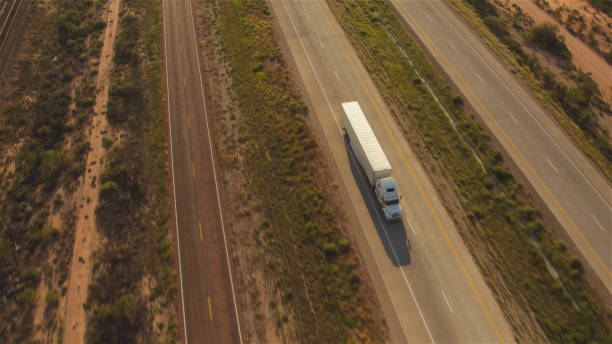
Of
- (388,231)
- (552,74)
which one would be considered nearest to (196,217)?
(388,231)

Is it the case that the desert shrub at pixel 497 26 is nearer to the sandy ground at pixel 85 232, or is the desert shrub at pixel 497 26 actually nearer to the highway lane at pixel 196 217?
the highway lane at pixel 196 217

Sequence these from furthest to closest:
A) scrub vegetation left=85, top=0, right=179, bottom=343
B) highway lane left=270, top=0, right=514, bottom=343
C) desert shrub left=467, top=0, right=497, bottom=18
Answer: desert shrub left=467, top=0, right=497, bottom=18 → scrub vegetation left=85, top=0, right=179, bottom=343 → highway lane left=270, top=0, right=514, bottom=343

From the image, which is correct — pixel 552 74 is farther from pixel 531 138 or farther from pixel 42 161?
pixel 42 161

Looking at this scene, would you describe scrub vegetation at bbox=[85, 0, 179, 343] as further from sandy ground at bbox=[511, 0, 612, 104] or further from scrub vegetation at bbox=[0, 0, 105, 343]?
sandy ground at bbox=[511, 0, 612, 104]

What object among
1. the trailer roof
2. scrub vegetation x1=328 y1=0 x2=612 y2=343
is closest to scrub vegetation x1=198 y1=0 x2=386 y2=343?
the trailer roof

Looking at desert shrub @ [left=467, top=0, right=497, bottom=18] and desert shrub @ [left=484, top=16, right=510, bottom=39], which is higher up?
desert shrub @ [left=467, top=0, right=497, bottom=18]

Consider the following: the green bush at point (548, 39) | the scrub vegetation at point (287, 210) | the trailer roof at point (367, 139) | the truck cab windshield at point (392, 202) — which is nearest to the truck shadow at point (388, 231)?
the truck cab windshield at point (392, 202)

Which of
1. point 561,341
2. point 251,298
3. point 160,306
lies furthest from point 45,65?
point 561,341
